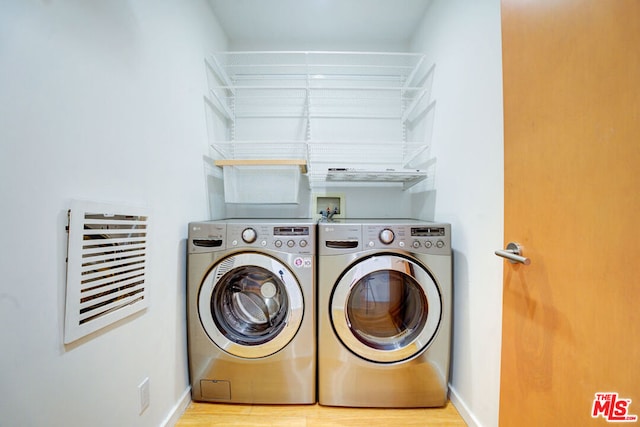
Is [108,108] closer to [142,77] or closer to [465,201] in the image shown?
[142,77]

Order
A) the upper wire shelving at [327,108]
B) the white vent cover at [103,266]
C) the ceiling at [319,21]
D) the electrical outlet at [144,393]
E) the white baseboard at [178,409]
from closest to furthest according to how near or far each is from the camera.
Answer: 1. the white vent cover at [103,266]
2. the electrical outlet at [144,393]
3. the white baseboard at [178,409]
4. the ceiling at [319,21]
5. the upper wire shelving at [327,108]

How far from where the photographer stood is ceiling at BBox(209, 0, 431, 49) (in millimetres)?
1677

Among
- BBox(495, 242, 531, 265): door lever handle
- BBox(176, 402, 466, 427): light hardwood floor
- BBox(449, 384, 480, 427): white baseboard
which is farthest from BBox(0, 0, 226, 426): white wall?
BBox(449, 384, 480, 427): white baseboard

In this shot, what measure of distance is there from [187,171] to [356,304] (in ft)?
4.07

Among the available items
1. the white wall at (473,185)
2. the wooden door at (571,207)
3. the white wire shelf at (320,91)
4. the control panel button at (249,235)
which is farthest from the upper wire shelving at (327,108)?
the wooden door at (571,207)

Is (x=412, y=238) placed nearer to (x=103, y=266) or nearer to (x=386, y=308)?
(x=386, y=308)

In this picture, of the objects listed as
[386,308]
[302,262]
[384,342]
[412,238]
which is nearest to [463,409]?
[384,342]

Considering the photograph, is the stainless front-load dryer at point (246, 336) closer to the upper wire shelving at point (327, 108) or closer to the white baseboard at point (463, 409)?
the white baseboard at point (463, 409)

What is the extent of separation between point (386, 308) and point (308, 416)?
707mm

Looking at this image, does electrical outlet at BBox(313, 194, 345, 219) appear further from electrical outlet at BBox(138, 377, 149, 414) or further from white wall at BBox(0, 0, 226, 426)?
electrical outlet at BBox(138, 377, 149, 414)

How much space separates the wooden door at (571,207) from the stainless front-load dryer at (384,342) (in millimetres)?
418

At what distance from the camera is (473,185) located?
1177 millimetres

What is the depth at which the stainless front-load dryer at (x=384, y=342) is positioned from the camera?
1258 mm

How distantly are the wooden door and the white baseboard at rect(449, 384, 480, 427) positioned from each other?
1.36 feet
